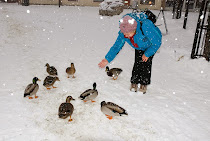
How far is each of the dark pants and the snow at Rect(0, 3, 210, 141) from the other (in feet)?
1.80

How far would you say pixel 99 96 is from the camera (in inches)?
221

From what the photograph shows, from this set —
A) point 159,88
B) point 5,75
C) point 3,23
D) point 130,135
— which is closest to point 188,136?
point 130,135

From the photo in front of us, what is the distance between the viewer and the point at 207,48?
295 inches

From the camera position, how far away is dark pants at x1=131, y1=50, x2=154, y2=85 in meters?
5.11

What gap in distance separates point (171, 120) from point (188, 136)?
0.57m

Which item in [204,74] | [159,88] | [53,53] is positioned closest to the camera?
[159,88]

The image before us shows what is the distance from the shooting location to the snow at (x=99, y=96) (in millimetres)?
4230

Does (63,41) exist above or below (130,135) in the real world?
above

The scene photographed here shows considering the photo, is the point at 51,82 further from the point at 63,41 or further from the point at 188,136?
the point at 63,41

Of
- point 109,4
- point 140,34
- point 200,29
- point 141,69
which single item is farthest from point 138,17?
point 109,4

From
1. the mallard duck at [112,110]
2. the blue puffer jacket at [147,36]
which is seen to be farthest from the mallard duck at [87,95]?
the blue puffer jacket at [147,36]

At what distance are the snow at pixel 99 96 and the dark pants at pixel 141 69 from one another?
1.80 ft

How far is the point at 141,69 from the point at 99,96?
4.87 ft

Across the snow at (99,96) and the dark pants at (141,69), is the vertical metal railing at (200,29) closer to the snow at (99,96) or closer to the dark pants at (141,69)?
the snow at (99,96)
